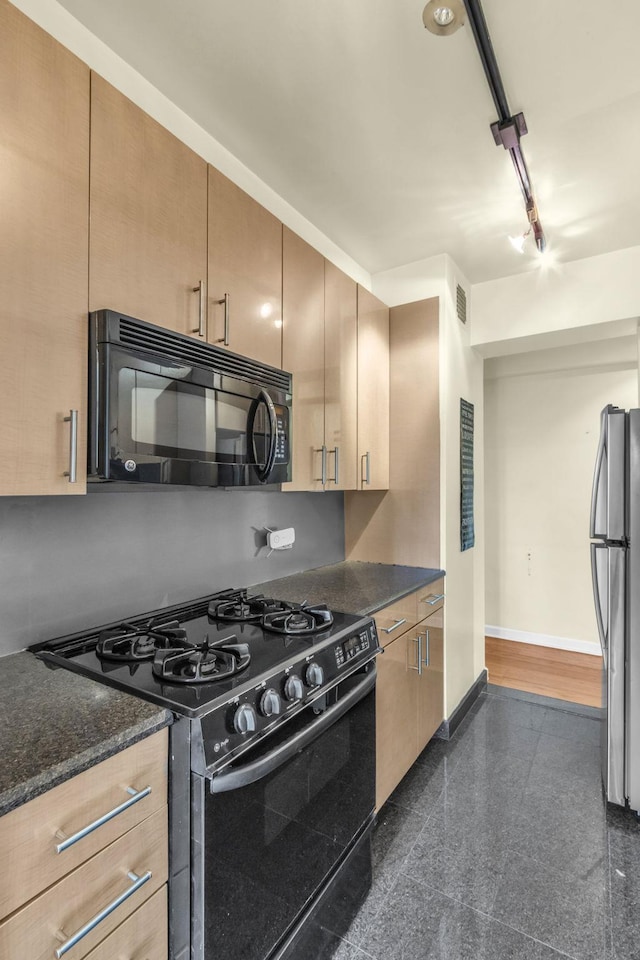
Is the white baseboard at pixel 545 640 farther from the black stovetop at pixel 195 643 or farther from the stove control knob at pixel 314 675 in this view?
the stove control knob at pixel 314 675

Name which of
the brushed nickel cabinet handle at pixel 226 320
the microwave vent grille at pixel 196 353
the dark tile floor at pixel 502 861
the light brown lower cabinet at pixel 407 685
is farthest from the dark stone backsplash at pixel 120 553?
the dark tile floor at pixel 502 861

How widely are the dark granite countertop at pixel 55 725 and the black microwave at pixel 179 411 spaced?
1.66 ft

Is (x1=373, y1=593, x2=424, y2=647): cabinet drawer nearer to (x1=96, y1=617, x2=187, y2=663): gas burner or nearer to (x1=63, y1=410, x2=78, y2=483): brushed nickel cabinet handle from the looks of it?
(x1=96, y1=617, x2=187, y2=663): gas burner

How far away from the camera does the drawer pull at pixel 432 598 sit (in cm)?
237

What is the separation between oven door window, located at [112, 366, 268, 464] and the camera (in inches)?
50.3

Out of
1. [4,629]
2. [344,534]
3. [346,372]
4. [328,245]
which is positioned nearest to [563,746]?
[344,534]

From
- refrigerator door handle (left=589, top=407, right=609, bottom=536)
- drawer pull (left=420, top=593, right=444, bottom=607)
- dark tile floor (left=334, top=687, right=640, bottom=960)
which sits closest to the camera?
dark tile floor (left=334, top=687, right=640, bottom=960)

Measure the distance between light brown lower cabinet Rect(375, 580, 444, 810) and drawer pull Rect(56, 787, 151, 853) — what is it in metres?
1.08

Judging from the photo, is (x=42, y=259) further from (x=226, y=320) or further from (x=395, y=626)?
(x=395, y=626)

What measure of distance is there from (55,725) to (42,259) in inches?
39.5

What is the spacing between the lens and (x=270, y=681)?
124 cm

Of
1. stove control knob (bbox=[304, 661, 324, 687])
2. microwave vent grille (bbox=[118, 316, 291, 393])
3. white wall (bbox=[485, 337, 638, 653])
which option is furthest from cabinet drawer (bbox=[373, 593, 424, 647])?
white wall (bbox=[485, 337, 638, 653])

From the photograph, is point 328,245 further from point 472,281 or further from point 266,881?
point 266,881

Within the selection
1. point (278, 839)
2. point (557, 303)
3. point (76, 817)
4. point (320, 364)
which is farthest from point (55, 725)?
point (557, 303)
